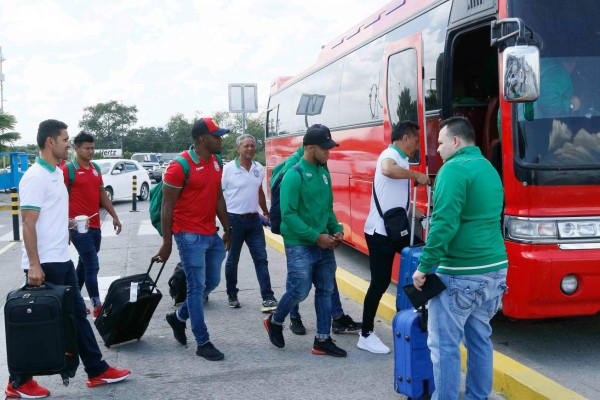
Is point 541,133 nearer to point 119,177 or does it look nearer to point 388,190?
point 388,190

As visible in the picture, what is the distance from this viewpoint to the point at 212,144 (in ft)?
16.9

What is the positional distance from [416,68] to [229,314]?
10.6 feet

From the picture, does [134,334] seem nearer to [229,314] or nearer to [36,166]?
[229,314]

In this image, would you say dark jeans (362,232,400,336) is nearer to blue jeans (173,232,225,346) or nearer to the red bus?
the red bus

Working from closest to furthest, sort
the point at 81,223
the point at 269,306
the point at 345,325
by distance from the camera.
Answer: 1. the point at 345,325
2. the point at 81,223
3. the point at 269,306

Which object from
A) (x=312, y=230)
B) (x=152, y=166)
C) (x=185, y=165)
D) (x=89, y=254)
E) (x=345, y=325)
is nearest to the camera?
(x=312, y=230)

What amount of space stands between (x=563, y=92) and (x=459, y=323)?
89.6 inches

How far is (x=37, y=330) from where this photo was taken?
4.32 metres

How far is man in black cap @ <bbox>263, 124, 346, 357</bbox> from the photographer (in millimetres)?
4973

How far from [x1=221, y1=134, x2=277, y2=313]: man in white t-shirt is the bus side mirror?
317 centimetres

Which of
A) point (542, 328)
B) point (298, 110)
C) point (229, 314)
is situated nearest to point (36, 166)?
point (229, 314)

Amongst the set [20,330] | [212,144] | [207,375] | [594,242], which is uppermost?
[212,144]

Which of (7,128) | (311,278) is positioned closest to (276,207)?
(311,278)

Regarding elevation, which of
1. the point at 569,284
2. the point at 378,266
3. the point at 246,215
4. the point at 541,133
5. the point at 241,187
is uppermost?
the point at 541,133
